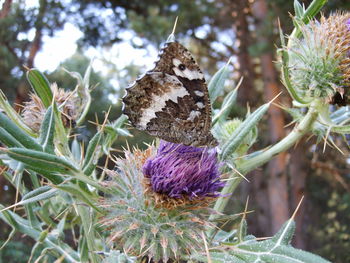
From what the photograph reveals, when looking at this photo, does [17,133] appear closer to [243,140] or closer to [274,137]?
[243,140]

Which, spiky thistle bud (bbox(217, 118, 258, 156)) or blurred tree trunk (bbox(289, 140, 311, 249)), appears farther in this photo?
blurred tree trunk (bbox(289, 140, 311, 249))

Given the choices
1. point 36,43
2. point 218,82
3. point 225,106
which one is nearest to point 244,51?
point 36,43

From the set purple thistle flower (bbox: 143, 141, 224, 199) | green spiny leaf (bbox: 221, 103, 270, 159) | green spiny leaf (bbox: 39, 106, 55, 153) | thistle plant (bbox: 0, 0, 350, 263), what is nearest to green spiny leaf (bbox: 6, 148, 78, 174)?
thistle plant (bbox: 0, 0, 350, 263)

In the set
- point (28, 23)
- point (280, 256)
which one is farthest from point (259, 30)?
point (280, 256)

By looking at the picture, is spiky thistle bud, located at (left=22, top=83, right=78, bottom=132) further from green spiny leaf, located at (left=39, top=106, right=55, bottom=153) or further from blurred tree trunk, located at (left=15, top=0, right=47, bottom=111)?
blurred tree trunk, located at (left=15, top=0, right=47, bottom=111)

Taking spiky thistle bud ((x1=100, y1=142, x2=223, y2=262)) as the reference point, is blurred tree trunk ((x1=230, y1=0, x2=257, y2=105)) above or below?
above

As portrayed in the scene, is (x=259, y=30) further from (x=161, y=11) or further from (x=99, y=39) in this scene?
(x=99, y=39)

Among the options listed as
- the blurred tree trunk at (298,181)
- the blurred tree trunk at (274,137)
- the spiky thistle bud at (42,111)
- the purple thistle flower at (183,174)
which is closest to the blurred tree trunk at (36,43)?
the spiky thistle bud at (42,111)
